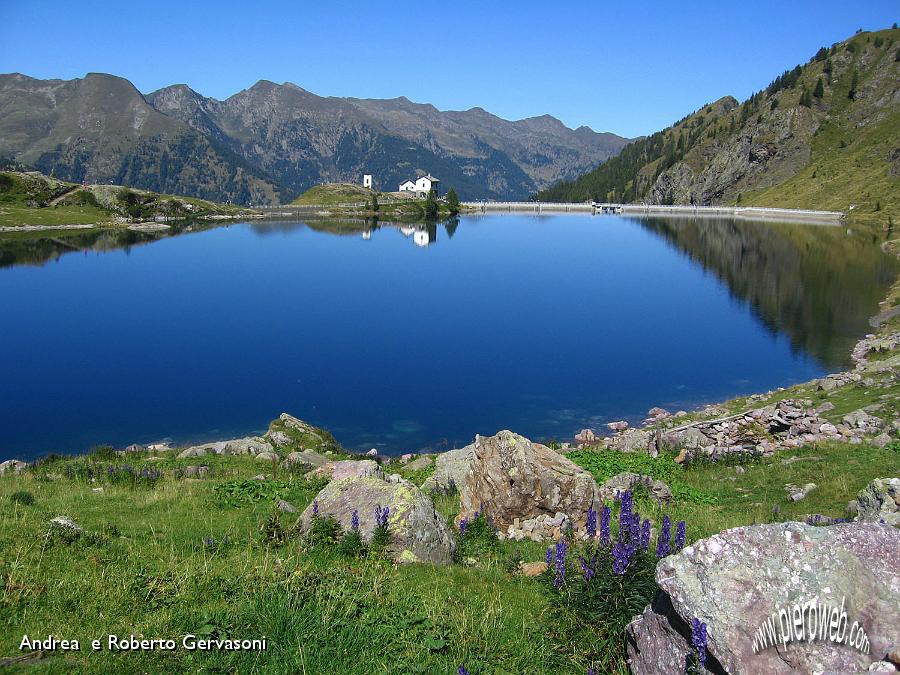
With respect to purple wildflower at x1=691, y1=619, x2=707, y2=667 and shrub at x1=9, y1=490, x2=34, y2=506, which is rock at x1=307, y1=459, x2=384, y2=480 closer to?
shrub at x1=9, y1=490, x2=34, y2=506

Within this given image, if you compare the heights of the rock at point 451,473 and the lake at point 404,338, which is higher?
the rock at point 451,473

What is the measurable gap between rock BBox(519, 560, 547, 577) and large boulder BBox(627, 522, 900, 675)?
3.67 meters

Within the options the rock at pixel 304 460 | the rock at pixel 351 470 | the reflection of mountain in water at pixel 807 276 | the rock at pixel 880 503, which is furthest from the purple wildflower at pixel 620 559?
the reflection of mountain in water at pixel 807 276

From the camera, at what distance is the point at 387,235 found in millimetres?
171875

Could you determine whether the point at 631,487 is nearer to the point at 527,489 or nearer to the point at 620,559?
the point at 527,489

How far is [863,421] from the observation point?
23.0 m

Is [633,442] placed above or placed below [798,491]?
below

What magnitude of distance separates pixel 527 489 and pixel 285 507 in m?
5.63

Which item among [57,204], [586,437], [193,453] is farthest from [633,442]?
[57,204]

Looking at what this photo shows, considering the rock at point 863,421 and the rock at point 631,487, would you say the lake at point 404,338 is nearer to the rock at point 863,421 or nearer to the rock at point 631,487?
the rock at point 863,421

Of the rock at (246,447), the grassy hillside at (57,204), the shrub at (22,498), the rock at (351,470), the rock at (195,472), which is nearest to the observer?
the shrub at (22,498)

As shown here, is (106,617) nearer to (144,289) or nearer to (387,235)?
(144,289)

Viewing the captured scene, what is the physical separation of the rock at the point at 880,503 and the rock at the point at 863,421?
11.7 metres

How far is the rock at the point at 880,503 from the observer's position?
36.6ft
